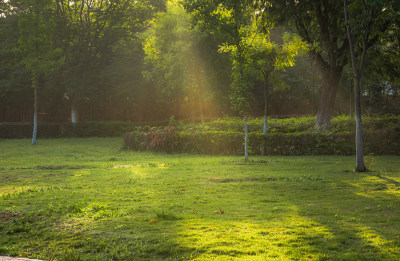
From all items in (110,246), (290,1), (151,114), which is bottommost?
(110,246)

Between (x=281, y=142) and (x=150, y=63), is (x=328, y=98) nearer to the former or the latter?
(x=281, y=142)

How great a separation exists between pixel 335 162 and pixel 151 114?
Result: 122 feet

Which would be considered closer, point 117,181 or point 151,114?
point 117,181

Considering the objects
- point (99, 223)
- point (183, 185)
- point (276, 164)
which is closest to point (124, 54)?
point (276, 164)

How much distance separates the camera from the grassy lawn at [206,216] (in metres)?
5.38

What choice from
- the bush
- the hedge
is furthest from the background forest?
the hedge

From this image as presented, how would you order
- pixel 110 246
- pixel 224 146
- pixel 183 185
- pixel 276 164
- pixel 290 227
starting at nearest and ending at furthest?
pixel 110 246 < pixel 290 227 < pixel 183 185 < pixel 276 164 < pixel 224 146

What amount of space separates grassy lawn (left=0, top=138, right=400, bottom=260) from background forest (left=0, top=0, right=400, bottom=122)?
8.91 metres

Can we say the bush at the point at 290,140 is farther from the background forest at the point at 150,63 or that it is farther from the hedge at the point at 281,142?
the background forest at the point at 150,63

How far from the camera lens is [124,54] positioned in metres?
43.6

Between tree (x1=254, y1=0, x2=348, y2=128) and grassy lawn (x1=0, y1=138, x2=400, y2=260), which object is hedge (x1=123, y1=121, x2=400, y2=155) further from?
grassy lawn (x1=0, y1=138, x2=400, y2=260)

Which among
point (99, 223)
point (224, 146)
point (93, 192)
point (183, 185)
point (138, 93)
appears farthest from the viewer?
point (138, 93)

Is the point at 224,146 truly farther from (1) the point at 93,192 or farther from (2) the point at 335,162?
(1) the point at 93,192

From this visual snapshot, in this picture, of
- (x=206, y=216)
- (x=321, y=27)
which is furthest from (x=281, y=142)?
(x=206, y=216)
